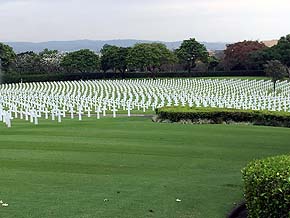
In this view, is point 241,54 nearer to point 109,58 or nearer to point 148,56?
point 148,56

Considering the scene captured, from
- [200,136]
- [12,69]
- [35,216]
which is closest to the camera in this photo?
[35,216]

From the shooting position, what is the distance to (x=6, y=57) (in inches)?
3268

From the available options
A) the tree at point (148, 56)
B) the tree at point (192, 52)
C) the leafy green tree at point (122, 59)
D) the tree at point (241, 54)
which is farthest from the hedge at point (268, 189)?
the tree at point (192, 52)

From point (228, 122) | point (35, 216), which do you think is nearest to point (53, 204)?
point (35, 216)

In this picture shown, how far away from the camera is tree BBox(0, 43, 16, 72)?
8250cm

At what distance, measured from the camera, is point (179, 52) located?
90438mm

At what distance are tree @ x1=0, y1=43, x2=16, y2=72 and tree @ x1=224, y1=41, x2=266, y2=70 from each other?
3519 cm

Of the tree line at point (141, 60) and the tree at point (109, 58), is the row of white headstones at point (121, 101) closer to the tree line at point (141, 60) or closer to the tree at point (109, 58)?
the tree line at point (141, 60)

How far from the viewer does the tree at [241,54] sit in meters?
87.6

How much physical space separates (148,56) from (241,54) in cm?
1551

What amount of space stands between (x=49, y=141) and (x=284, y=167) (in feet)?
33.4

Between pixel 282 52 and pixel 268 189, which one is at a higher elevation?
pixel 282 52

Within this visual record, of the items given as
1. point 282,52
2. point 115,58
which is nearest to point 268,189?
point 282,52

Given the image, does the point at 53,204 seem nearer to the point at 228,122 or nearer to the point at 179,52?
the point at 228,122
